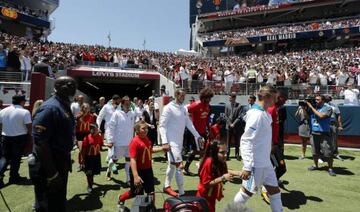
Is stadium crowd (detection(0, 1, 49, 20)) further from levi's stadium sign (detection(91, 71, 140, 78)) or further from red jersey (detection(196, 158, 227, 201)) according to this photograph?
red jersey (detection(196, 158, 227, 201))

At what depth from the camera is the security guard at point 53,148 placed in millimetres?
4059

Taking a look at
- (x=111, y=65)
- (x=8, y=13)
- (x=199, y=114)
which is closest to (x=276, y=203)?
(x=199, y=114)

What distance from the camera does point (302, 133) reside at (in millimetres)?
11141

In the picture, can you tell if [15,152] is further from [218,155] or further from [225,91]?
[225,91]

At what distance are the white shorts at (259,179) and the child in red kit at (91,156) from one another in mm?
3545

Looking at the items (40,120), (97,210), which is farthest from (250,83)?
(40,120)

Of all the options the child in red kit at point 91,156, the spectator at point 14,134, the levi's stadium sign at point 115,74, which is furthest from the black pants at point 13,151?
the levi's stadium sign at point 115,74

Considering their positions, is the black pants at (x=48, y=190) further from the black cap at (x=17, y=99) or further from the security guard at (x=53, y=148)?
the black cap at (x=17, y=99)

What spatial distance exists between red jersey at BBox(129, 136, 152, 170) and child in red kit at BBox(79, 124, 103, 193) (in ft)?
6.46

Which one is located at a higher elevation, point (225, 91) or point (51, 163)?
point (225, 91)

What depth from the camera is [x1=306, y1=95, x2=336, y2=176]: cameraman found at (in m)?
8.89

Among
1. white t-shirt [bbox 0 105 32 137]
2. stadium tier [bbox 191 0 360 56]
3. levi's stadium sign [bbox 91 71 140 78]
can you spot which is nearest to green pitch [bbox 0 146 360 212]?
white t-shirt [bbox 0 105 32 137]

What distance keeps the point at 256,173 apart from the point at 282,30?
4916 centimetres

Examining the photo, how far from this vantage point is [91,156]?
24.6ft
